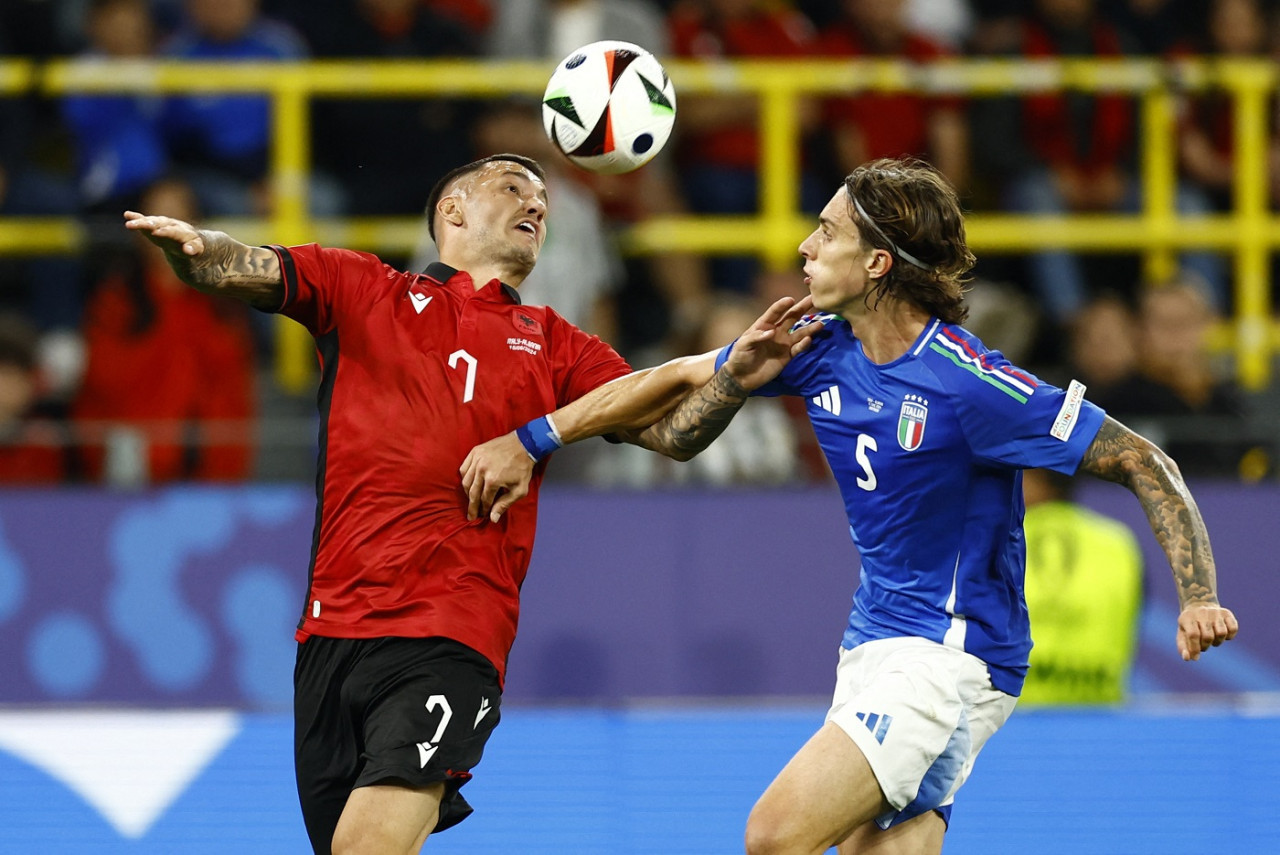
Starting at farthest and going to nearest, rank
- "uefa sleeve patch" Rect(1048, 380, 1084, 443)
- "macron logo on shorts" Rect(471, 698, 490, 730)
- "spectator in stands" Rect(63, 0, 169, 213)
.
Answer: "spectator in stands" Rect(63, 0, 169, 213) → "macron logo on shorts" Rect(471, 698, 490, 730) → "uefa sleeve patch" Rect(1048, 380, 1084, 443)

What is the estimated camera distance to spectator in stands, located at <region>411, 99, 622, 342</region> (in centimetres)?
884

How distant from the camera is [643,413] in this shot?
529 cm

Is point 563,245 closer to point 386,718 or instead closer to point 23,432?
point 23,432

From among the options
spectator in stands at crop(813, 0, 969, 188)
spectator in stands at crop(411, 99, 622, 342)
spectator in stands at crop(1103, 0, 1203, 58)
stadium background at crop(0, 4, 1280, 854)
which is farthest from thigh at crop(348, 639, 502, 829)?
spectator in stands at crop(1103, 0, 1203, 58)

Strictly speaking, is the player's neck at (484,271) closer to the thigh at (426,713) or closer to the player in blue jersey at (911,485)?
the player in blue jersey at (911,485)

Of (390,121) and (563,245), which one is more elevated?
(390,121)

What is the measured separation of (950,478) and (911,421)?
18 cm

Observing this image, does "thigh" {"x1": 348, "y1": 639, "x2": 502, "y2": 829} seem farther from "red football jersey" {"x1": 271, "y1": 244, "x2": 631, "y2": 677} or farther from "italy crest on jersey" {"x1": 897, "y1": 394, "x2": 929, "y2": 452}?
"italy crest on jersey" {"x1": 897, "y1": 394, "x2": 929, "y2": 452}

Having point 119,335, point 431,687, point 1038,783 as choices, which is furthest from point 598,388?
point 119,335

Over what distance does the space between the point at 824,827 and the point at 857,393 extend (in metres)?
1.19

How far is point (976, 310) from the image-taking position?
30.7 ft

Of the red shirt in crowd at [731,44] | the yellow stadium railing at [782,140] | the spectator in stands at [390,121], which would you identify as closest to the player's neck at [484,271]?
the yellow stadium railing at [782,140]

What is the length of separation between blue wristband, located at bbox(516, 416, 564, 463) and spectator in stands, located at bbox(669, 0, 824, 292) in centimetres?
470

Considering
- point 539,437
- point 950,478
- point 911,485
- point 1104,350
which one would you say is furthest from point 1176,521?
point 1104,350
